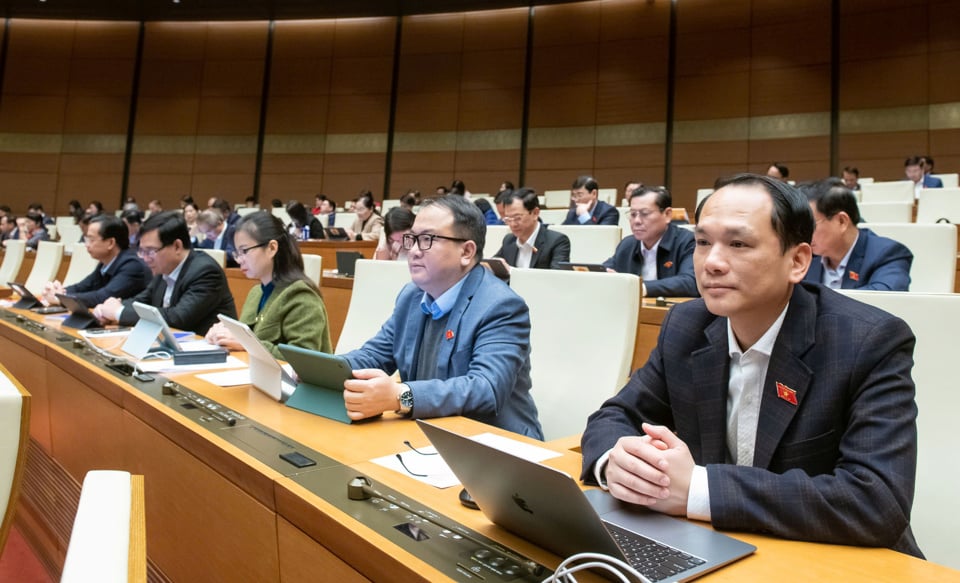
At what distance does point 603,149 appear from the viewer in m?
10.0

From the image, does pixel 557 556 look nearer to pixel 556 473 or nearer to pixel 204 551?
pixel 556 473


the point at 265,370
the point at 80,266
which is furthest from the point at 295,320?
the point at 80,266

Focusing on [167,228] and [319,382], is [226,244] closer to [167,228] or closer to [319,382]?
[167,228]

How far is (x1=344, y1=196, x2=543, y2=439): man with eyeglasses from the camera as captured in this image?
5.01ft

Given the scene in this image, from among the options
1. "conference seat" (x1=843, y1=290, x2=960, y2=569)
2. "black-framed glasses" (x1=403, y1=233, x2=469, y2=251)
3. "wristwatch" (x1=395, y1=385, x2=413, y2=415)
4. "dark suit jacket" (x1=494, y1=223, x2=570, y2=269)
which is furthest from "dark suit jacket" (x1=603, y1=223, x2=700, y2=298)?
"wristwatch" (x1=395, y1=385, x2=413, y2=415)

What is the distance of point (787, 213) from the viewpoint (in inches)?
43.9

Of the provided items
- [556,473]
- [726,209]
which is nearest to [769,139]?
[726,209]

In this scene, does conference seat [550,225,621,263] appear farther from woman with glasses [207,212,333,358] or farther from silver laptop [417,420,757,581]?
silver laptop [417,420,757,581]

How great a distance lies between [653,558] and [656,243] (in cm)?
323

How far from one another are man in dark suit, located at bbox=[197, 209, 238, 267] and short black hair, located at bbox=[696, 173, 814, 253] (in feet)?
18.1

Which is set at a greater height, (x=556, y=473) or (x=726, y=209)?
(x=726, y=209)

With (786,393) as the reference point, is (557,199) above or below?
above

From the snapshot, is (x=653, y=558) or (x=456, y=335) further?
(x=456, y=335)

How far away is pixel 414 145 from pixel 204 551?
10085 mm
